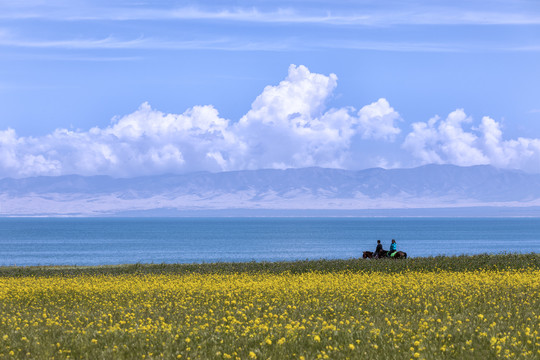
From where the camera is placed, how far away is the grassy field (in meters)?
15.1

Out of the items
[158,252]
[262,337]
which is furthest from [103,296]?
[158,252]

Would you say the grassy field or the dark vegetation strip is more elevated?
the dark vegetation strip

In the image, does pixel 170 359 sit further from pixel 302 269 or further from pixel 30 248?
pixel 30 248

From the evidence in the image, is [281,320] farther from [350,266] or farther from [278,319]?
[350,266]

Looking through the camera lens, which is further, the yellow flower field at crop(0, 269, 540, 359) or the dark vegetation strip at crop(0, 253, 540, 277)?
the dark vegetation strip at crop(0, 253, 540, 277)

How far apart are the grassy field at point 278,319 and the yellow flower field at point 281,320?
0.03m

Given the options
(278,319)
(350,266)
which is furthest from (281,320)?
(350,266)

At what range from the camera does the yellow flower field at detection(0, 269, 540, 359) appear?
15.1m

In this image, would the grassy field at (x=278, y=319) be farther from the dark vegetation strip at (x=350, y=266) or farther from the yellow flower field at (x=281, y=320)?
the dark vegetation strip at (x=350, y=266)

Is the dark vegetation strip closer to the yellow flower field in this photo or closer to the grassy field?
the grassy field

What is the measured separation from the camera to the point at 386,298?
886 inches

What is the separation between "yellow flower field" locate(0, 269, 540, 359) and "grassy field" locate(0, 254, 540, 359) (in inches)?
1.4

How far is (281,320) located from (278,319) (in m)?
0.32

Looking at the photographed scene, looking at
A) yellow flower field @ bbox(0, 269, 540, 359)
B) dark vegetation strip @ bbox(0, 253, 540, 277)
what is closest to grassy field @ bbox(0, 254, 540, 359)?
yellow flower field @ bbox(0, 269, 540, 359)
